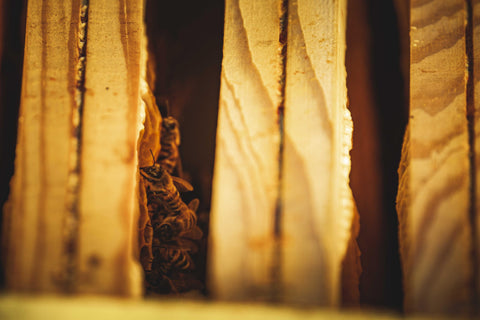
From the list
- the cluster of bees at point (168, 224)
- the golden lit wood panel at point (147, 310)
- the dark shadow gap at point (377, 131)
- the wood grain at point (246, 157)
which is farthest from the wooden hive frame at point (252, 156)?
the dark shadow gap at point (377, 131)

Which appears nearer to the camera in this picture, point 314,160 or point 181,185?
point 314,160

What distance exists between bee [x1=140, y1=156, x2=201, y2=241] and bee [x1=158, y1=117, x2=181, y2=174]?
4.2 inches

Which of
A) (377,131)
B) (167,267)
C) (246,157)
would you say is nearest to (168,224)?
(167,267)

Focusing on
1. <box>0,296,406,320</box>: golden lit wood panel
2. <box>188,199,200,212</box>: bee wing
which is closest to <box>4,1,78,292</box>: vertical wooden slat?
<box>0,296,406,320</box>: golden lit wood panel

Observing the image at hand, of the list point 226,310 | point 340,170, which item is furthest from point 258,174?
point 226,310

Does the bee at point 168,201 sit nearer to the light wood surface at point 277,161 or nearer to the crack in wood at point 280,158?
the light wood surface at point 277,161

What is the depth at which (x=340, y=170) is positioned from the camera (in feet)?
5.60

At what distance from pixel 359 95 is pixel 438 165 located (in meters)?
1.37

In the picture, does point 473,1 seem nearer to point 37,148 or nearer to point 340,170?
point 340,170

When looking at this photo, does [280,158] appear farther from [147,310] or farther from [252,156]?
[147,310]

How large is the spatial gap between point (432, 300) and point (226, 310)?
0.71 metres

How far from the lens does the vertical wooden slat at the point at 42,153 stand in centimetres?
160

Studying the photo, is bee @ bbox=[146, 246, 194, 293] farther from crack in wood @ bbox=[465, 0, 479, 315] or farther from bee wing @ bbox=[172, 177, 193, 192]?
crack in wood @ bbox=[465, 0, 479, 315]

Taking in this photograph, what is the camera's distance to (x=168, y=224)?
2.55 m
